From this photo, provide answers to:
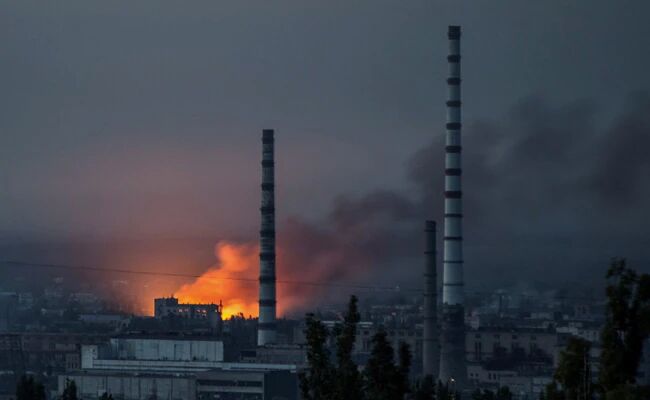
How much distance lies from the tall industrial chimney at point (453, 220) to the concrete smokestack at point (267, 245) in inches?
206

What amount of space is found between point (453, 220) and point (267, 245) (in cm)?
583

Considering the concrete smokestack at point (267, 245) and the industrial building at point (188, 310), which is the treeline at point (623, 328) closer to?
the concrete smokestack at point (267, 245)

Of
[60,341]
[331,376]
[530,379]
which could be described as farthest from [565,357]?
[60,341]

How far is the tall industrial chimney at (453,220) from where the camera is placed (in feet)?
163

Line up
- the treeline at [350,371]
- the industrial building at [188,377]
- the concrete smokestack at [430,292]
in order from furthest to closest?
the concrete smokestack at [430,292] → the industrial building at [188,377] → the treeline at [350,371]

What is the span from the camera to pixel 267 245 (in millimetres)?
52875

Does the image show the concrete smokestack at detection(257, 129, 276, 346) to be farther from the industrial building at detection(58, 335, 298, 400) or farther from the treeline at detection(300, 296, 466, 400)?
the treeline at detection(300, 296, 466, 400)

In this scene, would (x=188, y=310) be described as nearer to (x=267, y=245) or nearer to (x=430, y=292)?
(x=267, y=245)

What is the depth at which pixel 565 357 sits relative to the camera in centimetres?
1622

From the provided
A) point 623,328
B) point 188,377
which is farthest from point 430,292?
point 623,328

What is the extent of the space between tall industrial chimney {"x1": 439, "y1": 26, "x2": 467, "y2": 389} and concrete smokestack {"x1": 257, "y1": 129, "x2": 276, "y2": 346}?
17.2ft

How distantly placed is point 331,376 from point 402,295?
51733 millimetres

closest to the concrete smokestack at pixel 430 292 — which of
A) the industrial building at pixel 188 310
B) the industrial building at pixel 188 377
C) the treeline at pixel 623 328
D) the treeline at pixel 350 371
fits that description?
the industrial building at pixel 188 377

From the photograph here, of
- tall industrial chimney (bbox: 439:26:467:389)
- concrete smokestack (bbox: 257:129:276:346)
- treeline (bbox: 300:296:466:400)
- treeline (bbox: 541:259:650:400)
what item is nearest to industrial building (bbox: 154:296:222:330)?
concrete smokestack (bbox: 257:129:276:346)
